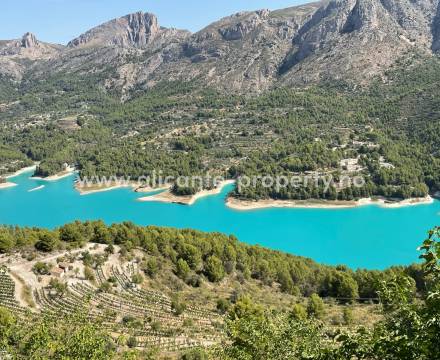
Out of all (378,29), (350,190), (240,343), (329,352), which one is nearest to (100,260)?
(240,343)

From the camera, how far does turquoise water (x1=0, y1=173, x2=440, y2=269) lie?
68.3 meters

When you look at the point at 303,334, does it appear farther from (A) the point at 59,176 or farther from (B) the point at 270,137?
(A) the point at 59,176

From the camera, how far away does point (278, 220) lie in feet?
279

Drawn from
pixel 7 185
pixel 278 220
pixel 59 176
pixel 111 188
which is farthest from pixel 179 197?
pixel 7 185

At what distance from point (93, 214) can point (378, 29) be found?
142 metres

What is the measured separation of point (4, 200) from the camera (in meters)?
106

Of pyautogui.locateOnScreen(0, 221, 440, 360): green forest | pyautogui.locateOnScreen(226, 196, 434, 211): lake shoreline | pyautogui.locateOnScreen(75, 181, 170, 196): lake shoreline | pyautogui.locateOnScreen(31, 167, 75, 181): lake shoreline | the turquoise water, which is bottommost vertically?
the turquoise water

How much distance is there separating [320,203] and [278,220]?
12.2 m

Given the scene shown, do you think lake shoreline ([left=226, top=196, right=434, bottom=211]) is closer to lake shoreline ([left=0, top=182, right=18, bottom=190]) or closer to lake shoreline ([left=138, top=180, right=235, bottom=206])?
lake shoreline ([left=138, top=180, right=235, bottom=206])

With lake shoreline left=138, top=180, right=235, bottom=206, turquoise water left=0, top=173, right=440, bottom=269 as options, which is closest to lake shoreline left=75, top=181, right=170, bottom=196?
turquoise water left=0, top=173, right=440, bottom=269

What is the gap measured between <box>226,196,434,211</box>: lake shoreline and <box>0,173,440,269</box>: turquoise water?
175 cm

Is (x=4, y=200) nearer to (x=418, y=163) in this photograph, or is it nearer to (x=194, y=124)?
(x=194, y=124)

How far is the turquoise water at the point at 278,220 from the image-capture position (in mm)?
68312

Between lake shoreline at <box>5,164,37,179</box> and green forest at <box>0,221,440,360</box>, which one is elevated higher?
green forest at <box>0,221,440,360</box>
